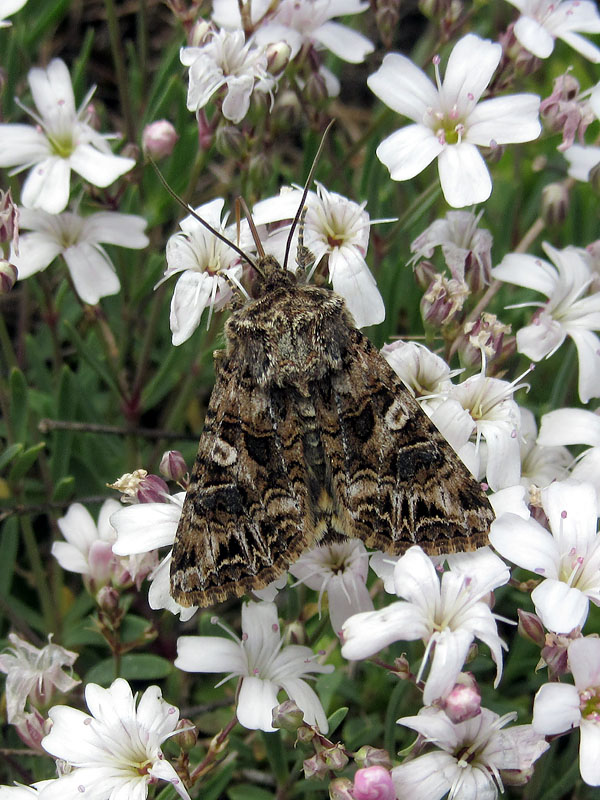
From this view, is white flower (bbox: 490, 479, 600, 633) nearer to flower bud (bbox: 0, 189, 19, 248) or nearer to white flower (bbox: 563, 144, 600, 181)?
white flower (bbox: 563, 144, 600, 181)

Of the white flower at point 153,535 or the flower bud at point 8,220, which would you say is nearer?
the white flower at point 153,535

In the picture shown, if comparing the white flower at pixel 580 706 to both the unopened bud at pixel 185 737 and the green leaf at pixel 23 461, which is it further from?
the green leaf at pixel 23 461

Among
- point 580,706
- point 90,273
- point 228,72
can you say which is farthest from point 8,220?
point 580,706

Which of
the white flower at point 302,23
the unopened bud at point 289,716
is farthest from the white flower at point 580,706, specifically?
the white flower at point 302,23

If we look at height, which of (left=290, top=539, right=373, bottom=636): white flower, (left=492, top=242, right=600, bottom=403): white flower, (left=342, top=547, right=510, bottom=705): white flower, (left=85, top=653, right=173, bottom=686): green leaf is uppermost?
(left=492, top=242, right=600, bottom=403): white flower

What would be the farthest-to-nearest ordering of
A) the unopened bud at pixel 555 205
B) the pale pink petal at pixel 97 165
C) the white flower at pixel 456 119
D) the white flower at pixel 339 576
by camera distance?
1. the unopened bud at pixel 555 205
2. the pale pink petal at pixel 97 165
3. the white flower at pixel 456 119
4. the white flower at pixel 339 576

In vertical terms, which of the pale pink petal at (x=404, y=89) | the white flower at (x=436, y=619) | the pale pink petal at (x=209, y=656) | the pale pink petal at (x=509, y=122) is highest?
the pale pink petal at (x=404, y=89)

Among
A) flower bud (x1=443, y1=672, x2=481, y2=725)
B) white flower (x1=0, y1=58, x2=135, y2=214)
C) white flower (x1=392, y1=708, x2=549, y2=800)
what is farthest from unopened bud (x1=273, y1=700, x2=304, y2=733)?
white flower (x1=0, y1=58, x2=135, y2=214)

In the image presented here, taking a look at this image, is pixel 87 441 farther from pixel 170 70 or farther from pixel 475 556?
pixel 475 556
